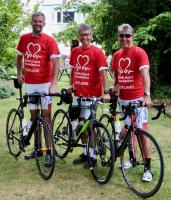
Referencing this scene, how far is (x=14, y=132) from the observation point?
7094 mm

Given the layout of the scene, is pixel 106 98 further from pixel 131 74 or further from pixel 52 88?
pixel 52 88

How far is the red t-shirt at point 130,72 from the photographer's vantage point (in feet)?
18.4

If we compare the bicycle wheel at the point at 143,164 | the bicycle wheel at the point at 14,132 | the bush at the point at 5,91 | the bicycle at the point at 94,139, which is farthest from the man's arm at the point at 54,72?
the bush at the point at 5,91

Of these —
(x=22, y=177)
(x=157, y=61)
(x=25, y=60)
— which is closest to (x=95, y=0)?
(x=157, y=61)

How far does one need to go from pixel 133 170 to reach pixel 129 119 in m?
0.65

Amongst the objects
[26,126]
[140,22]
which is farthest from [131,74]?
[140,22]

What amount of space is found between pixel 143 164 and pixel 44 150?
1324mm

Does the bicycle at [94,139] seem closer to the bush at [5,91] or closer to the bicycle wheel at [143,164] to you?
the bicycle wheel at [143,164]

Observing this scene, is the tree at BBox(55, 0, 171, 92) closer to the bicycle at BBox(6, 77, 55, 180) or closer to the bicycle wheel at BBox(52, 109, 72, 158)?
the bicycle wheel at BBox(52, 109, 72, 158)

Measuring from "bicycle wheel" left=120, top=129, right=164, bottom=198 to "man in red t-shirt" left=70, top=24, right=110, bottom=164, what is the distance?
87 cm

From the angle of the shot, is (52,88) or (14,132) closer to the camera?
(52,88)

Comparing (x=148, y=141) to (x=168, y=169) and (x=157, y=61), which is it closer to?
(x=168, y=169)

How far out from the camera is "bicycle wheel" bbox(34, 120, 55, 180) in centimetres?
589

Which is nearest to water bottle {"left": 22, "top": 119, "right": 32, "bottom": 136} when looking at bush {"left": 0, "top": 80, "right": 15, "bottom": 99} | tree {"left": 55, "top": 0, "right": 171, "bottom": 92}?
tree {"left": 55, "top": 0, "right": 171, "bottom": 92}
